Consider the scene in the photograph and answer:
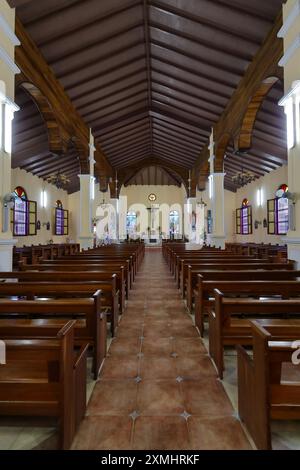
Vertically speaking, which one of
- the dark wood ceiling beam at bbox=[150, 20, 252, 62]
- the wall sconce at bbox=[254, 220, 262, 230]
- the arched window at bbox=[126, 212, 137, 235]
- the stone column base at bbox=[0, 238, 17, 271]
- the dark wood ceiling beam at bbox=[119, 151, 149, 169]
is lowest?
the stone column base at bbox=[0, 238, 17, 271]

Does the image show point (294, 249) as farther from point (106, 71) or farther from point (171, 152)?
point (171, 152)

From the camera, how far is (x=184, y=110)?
33.4 ft

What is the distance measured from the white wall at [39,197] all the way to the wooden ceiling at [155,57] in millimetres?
1318

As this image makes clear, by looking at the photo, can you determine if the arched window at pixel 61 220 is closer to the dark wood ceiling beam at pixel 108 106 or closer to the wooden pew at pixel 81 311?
the dark wood ceiling beam at pixel 108 106

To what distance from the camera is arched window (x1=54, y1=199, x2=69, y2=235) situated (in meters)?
16.7

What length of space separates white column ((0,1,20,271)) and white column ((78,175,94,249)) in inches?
209

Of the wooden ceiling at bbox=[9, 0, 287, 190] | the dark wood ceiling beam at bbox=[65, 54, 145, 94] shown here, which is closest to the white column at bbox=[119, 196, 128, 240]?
the wooden ceiling at bbox=[9, 0, 287, 190]

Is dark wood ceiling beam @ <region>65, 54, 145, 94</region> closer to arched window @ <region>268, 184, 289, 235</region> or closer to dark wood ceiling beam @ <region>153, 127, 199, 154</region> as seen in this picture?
dark wood ceiling beam @ <region>153, 127, 199, 154</region>

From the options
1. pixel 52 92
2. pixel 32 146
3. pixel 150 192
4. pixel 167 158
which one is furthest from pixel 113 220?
pixel 52 92

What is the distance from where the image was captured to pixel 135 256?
7.83 metres

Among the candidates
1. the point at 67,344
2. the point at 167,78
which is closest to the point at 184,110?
the point at 167,78

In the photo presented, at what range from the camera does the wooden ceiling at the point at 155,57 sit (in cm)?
548

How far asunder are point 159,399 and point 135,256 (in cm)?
568

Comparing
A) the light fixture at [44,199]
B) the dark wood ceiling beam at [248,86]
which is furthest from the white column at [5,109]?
the light fixture at [44,199]
